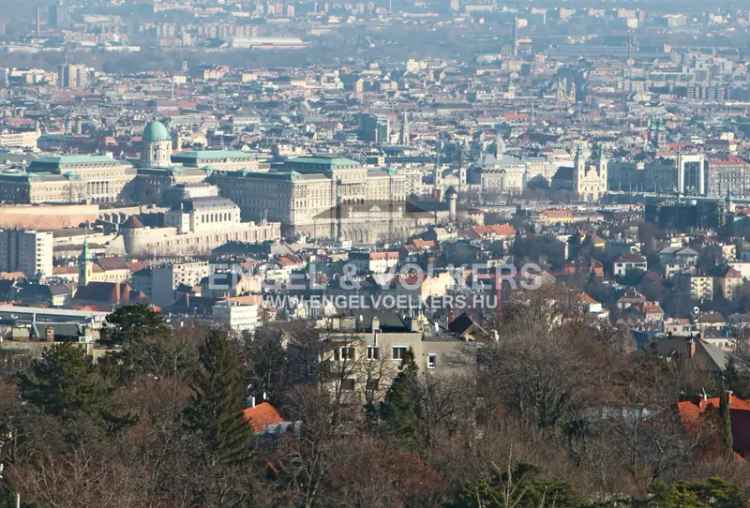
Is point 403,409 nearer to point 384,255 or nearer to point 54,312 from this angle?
point 54,312

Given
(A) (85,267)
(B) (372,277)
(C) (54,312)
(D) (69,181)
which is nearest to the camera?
(C) (54,312)

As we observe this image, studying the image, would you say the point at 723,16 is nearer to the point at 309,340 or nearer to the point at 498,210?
the point at 498,210

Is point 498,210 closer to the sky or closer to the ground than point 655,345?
closer to the ground

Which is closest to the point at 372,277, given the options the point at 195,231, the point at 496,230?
the point at 496,230

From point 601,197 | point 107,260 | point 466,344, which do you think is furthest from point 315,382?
point 601,197

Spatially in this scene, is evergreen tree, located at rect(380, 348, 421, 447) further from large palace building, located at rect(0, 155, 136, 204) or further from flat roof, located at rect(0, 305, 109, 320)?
large palace building, located at rect(0, 155, 136, 204)
